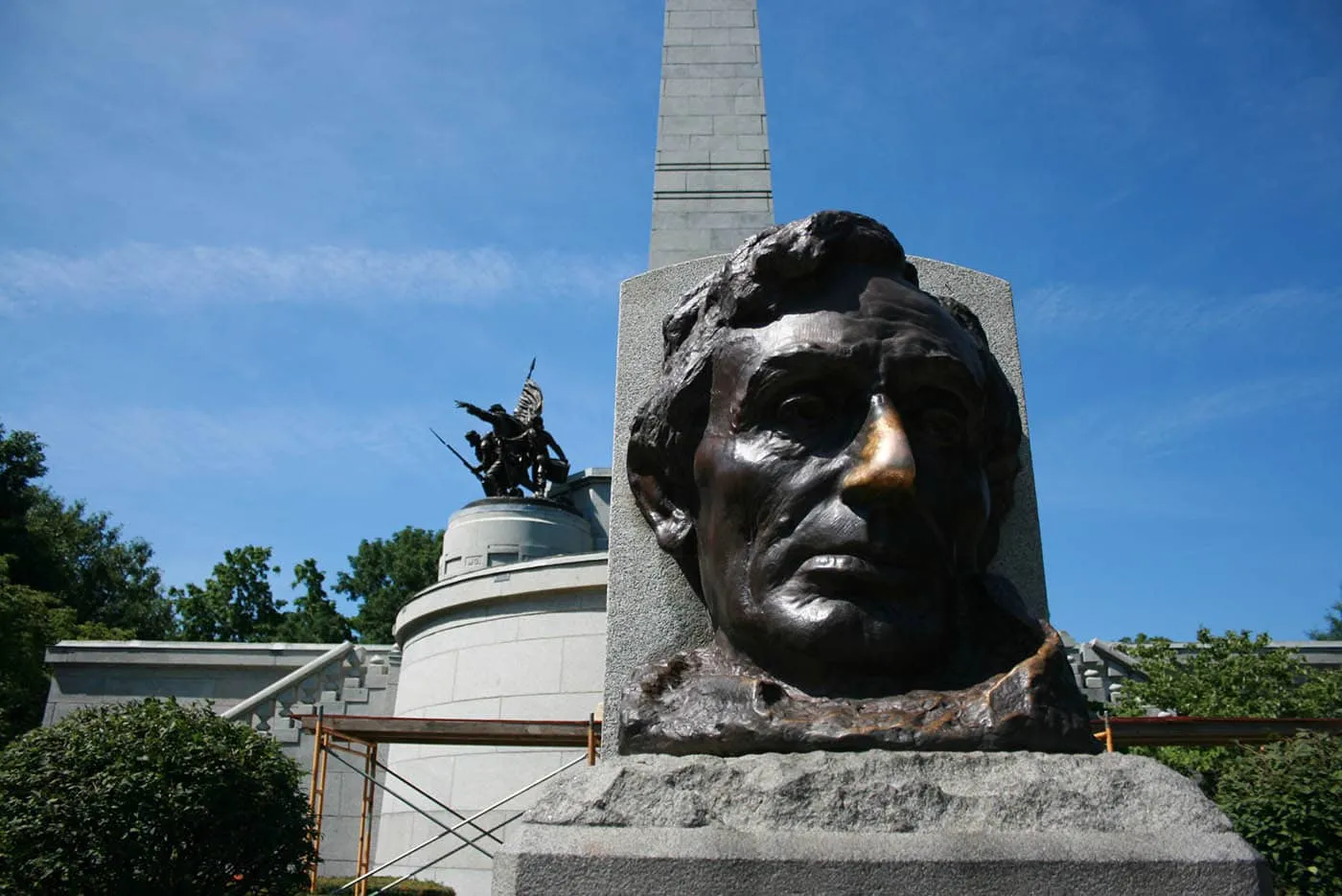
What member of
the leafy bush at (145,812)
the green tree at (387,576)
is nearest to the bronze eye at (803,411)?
the leafy bush at (145,812)

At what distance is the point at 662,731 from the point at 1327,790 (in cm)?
442

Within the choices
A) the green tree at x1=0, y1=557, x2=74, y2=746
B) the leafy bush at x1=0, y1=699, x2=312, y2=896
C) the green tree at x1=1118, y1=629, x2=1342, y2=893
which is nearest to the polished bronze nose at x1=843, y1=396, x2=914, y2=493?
the green tree at x1=1118, y1=629, x2=1342, y2=893

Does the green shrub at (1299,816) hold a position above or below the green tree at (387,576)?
below

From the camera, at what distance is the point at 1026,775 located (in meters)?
2.24

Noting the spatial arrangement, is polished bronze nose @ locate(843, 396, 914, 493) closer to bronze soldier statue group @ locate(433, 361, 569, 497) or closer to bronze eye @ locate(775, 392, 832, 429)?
bronze eye @ locate(775, 392, 832, 429)

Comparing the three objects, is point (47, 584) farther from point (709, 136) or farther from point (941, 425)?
point (941, 425)

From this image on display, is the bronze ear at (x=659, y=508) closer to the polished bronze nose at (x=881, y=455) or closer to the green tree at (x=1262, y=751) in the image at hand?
the polished bronze nose at (x=881, y=455)

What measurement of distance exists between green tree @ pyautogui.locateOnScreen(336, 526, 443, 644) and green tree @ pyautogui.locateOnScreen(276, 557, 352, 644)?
3.09ft

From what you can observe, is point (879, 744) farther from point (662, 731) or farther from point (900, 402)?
point (900, 402)

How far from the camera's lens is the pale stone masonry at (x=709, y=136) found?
26.1ft

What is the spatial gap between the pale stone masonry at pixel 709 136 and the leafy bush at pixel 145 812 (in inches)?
192

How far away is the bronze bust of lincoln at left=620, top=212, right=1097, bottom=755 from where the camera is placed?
2531mm

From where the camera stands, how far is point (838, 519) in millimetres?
2652

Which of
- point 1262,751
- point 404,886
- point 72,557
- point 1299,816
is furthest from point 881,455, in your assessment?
point 72,557
